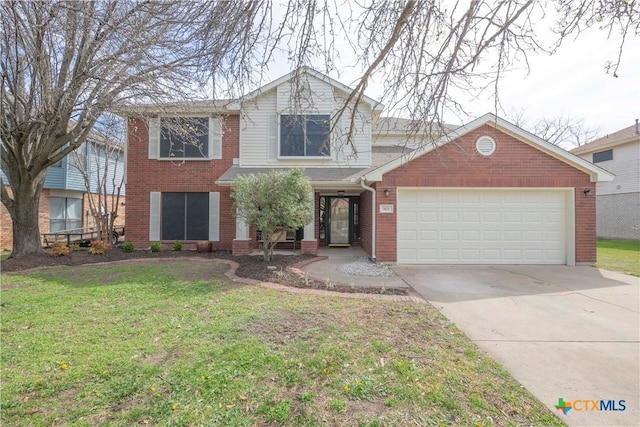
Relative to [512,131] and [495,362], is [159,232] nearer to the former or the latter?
[495,362]

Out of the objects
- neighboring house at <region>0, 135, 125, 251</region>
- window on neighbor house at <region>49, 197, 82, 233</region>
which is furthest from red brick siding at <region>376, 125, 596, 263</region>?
window on neighbor house at <region>49, 197, 82, 233</region>

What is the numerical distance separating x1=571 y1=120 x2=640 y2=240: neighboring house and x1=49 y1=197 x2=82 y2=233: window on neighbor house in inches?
1283

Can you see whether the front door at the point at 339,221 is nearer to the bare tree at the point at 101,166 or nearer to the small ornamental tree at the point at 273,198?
the small ornamental tree at the point at 273,198

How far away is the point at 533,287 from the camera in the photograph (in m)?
6.93

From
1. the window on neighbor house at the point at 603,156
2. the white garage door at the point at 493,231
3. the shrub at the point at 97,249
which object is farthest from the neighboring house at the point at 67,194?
the window on neighbor house at the point at 603,156

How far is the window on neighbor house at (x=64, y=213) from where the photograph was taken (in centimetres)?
1650

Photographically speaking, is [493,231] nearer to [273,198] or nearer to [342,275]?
[342,275]

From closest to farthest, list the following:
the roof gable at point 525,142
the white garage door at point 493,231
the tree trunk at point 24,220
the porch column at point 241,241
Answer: the roof gable at point 525,142 < the white garage door at point 493,231 < the tree trunk at point 24,220 < the porch column at point 241,241

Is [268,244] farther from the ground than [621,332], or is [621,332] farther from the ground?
[268,244]

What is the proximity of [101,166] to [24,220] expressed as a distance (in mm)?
9333

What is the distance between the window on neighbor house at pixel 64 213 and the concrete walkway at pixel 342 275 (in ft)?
51.0

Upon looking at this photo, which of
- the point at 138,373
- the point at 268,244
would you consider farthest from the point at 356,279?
the point at 138,373

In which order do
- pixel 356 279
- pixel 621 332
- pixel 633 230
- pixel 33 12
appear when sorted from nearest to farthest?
pixel 621 332 < pixel 33 12 < pixel 356 279 < pixel 633 230

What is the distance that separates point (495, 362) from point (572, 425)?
3.14 feet
